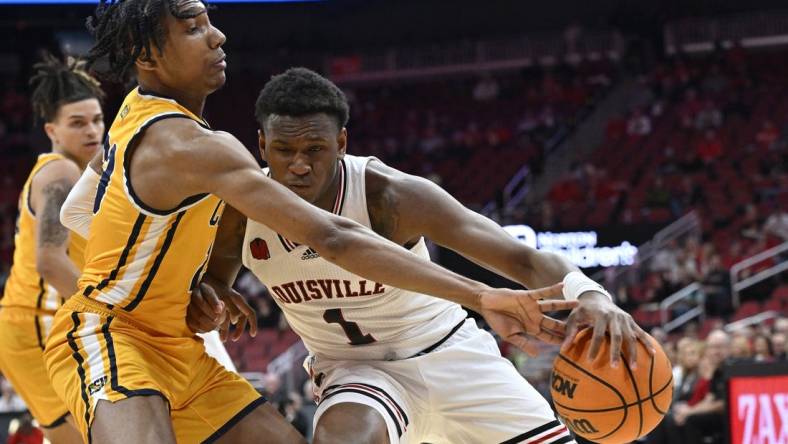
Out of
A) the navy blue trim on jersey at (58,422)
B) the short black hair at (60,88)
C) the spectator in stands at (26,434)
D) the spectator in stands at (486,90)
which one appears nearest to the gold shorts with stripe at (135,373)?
the navy blue trim on jersey at (58,422)

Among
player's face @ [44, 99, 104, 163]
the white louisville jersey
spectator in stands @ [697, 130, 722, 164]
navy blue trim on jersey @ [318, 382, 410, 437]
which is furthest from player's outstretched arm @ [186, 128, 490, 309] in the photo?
spectator in stands @ [697, 130, 722, 164]

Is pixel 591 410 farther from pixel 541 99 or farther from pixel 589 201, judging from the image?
pixel 541 99

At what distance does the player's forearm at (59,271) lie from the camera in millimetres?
4551

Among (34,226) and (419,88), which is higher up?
(419,88)

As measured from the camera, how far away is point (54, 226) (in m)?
4.65

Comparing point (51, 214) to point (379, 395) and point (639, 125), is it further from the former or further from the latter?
point (639, 125)

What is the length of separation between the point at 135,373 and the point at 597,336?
1431mm

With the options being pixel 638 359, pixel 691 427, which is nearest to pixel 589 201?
pixel 691 427

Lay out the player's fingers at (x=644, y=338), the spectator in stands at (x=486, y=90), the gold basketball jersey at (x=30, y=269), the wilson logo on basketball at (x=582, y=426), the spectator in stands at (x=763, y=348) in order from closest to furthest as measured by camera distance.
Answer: the player's fingers at (x=644, y=338) < the wilson logo on basketball at (x=582, y=426) < the gold basketball jersey at (x=30, y=269) < the spectator in stands at (x=763, y=348) < the spectator in stands at (x=486, y=90)

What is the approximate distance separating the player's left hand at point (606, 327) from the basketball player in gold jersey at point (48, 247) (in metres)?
2.39

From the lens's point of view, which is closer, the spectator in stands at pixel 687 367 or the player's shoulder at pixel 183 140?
the player's shoulder at pixel 183 140

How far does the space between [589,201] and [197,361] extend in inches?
597

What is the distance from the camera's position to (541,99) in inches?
930

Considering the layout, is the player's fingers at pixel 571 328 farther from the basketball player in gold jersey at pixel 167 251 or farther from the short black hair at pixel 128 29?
the short black hair at pixel 128 29
